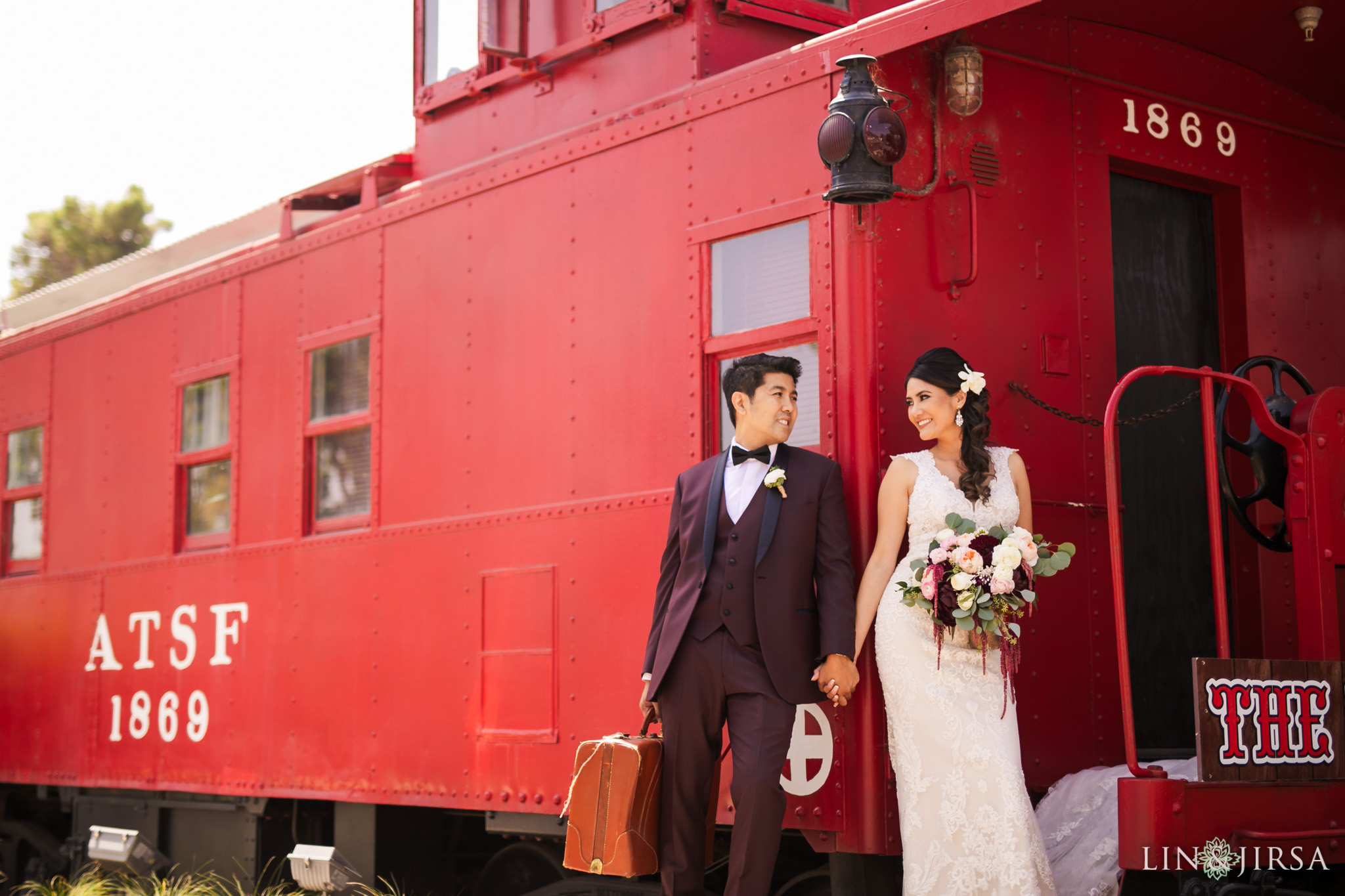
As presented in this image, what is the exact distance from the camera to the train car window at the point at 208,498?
732 cm

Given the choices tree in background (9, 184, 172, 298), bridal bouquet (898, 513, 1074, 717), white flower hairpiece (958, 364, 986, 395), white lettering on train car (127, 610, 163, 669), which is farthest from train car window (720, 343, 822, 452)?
tree in background (9, 184, 172, 298)

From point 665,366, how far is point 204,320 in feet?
11.5

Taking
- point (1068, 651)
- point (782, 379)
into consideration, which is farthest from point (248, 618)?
point (1068, 651)

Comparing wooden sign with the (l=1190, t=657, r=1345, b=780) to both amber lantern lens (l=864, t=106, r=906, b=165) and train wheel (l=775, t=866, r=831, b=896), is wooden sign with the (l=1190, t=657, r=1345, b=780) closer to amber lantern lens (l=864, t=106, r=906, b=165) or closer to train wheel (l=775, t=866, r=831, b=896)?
train wheel (l=775, t=866, r=831, b=896)

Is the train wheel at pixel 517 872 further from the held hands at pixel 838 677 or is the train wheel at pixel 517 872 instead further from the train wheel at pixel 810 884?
the held hands at pixel 838 677

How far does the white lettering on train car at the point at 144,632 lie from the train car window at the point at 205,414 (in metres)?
0.90

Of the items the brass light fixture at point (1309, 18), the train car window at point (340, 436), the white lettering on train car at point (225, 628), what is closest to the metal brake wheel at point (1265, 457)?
the brass light fixture at point (1309, 18)

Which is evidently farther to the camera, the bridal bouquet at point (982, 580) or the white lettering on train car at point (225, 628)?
the white lettering on train car at point (225, 628)

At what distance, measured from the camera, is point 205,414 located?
7559mm

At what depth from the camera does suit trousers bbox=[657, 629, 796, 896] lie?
423cm

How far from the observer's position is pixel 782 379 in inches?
178

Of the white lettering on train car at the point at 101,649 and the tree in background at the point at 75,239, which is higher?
the tree in background at the point at 75,239

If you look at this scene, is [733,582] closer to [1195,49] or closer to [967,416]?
[967,416]

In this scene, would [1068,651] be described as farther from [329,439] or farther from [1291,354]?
[329,439]
